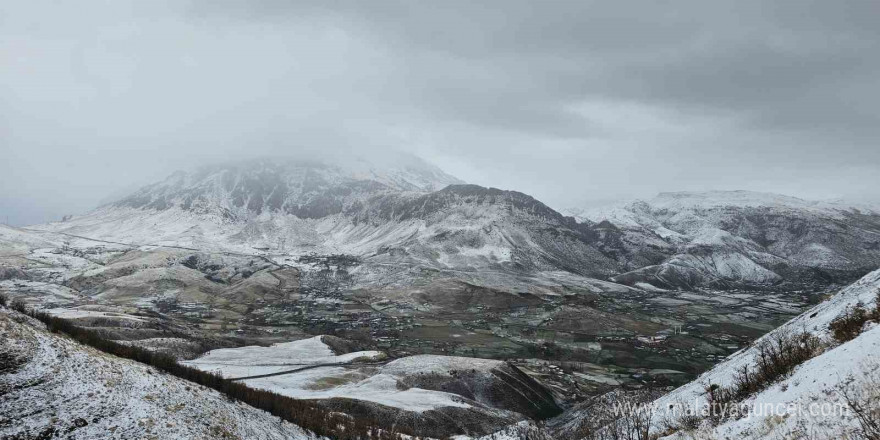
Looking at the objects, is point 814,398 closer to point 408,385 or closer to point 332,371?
point 408,385

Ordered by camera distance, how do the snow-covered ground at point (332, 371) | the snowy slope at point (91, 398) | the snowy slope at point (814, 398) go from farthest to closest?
the snow-covered ground at point (332, 371)
the snowy slope at point (91, 398)
the snowy slope at point (814, 398)

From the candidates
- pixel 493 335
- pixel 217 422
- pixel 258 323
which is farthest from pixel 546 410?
pixel 258 323

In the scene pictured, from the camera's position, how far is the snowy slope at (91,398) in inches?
A: 695

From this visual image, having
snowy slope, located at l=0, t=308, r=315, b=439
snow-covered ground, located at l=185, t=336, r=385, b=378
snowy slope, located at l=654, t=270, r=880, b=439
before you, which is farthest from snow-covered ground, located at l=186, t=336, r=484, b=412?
snowy slope, located at l=654, t=270, r=880, b=439

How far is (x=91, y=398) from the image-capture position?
1938 centimetres

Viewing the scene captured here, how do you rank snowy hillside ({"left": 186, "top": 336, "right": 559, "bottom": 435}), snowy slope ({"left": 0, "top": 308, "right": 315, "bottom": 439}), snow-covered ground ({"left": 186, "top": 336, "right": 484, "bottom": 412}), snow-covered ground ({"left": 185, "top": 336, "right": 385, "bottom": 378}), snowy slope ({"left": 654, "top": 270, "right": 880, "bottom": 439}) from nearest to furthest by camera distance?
snowy slope ({"left": 654, "top": 270, "right": 880, "bottom": 439}), snowy slope ({"left": 0, "top": 308, "right": 315, "bottom": 439}), snowy hillside ({"left": 186, "top": 336, "right": 559, "bottom": 435}), snow-covered ground ({"left": 186, "top": 336, "right": 484, "bottom": 412}), snow-covered ground ({"left": 185, "top": 336, "right": 385, "bottom": 378})

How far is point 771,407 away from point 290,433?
79.4ft

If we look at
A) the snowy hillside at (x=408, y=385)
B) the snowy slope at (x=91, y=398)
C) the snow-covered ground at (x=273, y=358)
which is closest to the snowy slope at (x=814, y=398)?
the snowy slope at (x=91, y=398)

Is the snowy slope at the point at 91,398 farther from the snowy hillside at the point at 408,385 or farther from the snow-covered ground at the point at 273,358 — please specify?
the snow-covered ground at the point at 273,358

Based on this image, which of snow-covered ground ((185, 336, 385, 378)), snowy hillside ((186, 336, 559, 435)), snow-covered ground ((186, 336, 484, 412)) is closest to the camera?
snowy hillside ((186, 336, 559, 435))

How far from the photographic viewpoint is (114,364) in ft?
73.6

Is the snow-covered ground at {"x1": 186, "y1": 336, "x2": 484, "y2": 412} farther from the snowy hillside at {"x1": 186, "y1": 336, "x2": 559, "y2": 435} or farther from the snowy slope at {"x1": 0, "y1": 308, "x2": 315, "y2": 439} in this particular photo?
the snowy slope at {"x1": 0, "y1": 308, "x2": 315, "y2": 439}

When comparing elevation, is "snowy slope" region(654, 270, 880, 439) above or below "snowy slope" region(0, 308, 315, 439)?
above

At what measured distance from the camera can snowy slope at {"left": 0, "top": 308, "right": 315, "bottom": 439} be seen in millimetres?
Answer: 17656
